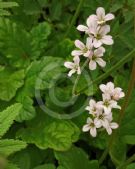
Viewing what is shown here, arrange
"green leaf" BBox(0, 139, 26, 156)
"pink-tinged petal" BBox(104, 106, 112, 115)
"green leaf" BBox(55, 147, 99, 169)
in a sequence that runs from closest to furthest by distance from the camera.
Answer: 1. "green leaf" BBox(0, 139, 26, 156)
2. "pink-tinged petal" BBox(104, 106, 112, 115)
3. "green leaf" BBox(55, 147, 99, 169)

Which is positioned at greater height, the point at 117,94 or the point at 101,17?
the point at 101,17

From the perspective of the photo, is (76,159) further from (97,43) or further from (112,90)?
(97,43)

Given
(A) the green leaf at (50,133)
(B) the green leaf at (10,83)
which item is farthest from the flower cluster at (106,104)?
(B) the green leaf at (10,83)

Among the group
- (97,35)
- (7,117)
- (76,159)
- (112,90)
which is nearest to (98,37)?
(97,35)

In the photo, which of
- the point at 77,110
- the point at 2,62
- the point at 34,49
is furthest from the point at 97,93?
the point at 2,62

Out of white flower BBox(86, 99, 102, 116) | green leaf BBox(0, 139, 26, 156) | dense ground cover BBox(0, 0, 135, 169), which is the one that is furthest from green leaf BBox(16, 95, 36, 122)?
green leaf BBox(0, 139, 26, 156)

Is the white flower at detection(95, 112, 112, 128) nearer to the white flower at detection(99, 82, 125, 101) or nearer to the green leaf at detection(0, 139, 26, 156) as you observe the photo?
the white flower at detection(99, 82, 125, 101)
